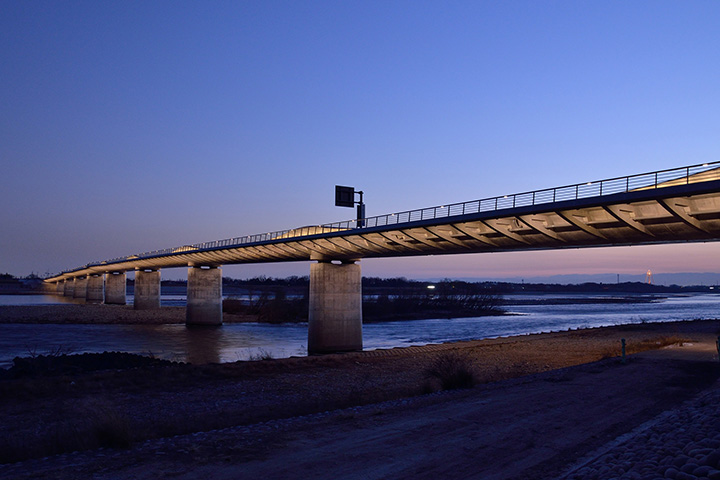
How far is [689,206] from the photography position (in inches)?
832

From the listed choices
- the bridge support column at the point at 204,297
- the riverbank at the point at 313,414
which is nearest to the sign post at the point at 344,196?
the riverbank at the point at 313,414

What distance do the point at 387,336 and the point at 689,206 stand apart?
38.4 metres

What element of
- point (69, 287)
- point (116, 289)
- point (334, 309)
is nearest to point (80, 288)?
point (69, 287)

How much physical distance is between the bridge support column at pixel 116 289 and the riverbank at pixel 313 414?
113938 mm

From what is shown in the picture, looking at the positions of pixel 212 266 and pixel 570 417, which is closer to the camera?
pixel 570 417

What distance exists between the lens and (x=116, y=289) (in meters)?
130

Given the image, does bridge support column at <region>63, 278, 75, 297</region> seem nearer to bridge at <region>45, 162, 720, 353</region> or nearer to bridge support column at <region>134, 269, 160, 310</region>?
bridge support column at <region>134, 269, 160, 310</region>

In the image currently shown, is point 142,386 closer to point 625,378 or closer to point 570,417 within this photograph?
point 570,417

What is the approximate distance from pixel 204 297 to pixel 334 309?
35215mm

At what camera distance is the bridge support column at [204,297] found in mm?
69500

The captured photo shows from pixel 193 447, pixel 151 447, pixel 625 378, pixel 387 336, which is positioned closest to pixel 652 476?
pixel 193 447

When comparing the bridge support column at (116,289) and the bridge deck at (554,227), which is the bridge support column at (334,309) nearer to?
the bridge deck at (554,227)

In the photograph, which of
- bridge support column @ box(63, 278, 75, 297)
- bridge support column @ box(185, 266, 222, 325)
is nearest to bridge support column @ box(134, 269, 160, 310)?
bridge support column @ box(185, 266, 222, 325)

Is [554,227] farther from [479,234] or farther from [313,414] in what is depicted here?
[313,414]
